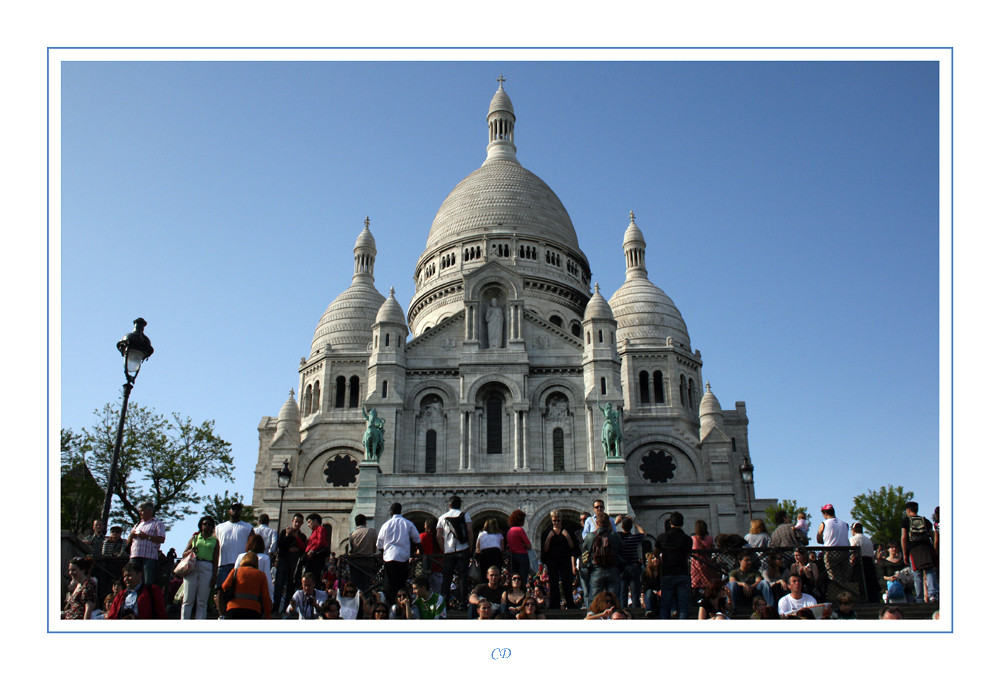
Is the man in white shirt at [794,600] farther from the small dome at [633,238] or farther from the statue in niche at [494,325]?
the small dome at [633,238]

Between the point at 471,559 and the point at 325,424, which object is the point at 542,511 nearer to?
the point at 325,424

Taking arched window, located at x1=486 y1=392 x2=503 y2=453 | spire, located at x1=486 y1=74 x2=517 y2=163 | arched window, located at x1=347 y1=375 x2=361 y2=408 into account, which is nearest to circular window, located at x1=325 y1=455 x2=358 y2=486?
arched window, located at x1=347 y1=375 x2=361 y2=408

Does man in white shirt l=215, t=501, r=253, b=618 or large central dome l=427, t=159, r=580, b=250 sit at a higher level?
large central dome l=427, t=159, r=580, b=250

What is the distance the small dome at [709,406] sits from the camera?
163ft

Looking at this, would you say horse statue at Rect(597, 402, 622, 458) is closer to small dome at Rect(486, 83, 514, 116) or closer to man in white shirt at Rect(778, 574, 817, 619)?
man in white shirt at Rect(778, 574, 817, 619)

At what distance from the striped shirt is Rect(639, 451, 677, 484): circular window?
118 feet

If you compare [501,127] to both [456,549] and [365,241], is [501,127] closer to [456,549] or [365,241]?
[365,241]

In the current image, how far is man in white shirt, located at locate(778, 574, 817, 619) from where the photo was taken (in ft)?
42.0

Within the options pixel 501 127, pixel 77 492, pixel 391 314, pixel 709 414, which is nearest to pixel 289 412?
pixel 391 314

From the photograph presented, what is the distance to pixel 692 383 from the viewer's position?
53.2m

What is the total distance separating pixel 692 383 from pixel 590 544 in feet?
129

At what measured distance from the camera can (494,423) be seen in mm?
42000

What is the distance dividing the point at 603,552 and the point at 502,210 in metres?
45.9

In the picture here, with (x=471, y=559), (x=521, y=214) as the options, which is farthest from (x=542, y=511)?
(x=521, y=214)
